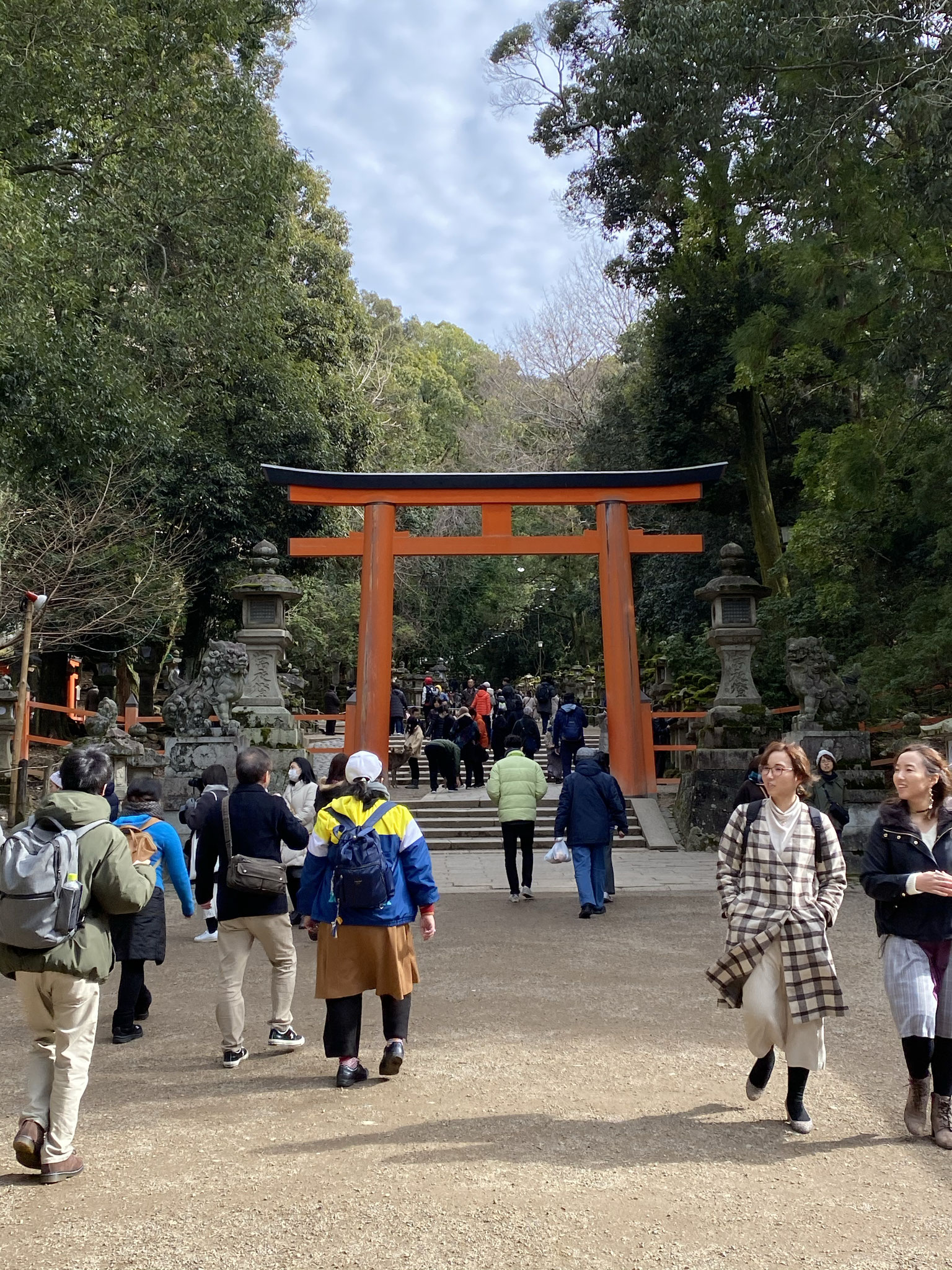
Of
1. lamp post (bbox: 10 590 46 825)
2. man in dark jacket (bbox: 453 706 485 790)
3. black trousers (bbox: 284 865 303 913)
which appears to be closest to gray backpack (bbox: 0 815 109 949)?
black trousers (bbox: 284 865 303 913)

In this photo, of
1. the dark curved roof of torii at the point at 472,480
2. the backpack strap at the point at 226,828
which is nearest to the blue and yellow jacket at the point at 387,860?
the backpack strap at the point at 226,828

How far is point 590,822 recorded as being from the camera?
8398 millimetres

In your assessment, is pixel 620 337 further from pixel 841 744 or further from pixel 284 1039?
pixel 284 1039

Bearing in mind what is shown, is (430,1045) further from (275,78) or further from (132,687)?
(275,78)

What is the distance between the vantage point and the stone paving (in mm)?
9984

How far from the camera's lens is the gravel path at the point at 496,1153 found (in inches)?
118

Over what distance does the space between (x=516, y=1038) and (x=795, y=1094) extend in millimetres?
1586

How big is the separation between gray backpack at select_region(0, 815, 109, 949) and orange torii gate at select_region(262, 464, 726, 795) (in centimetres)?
1055

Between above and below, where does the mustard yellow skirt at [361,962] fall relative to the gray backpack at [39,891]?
below

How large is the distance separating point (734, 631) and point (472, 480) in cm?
404

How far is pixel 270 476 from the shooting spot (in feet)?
48.2

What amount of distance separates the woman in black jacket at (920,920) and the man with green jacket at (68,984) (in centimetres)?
259

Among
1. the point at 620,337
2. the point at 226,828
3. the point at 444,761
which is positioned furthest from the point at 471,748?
the point at 620,337

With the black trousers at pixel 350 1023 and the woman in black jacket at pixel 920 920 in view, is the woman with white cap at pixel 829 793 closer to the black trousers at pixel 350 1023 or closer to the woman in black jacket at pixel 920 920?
the woman in black jacket at pixel 920 920
